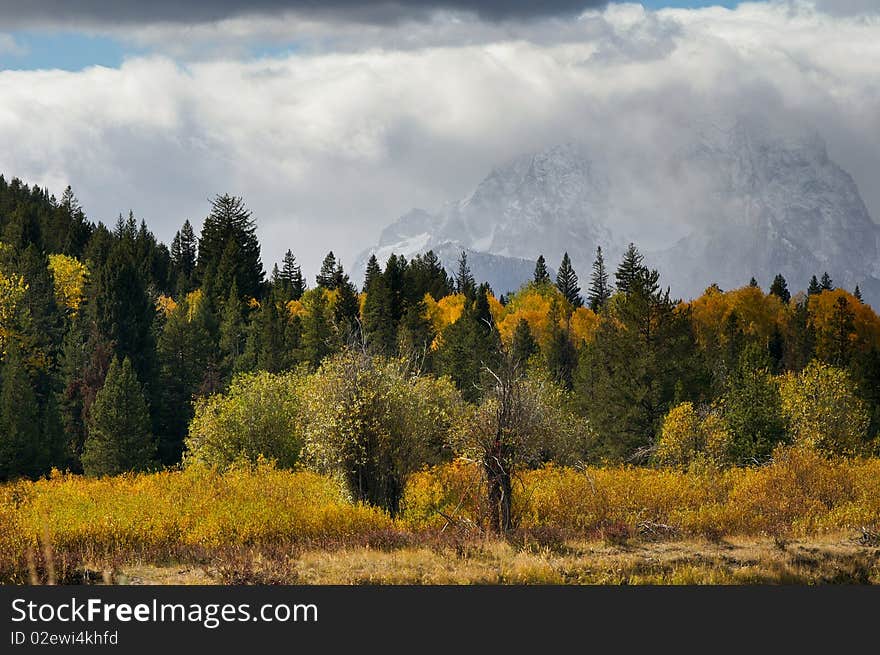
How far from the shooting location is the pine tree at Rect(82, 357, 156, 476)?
75.9m

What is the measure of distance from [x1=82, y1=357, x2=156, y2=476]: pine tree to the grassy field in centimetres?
3451

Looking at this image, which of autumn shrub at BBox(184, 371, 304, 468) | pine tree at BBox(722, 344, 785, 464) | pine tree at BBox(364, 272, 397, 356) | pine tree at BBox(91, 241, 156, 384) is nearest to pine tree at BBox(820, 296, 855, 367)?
pine tree at BBox(722, 344, 785, 464)

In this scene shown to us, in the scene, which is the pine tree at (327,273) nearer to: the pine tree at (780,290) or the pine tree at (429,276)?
the pine tree at (429,276)

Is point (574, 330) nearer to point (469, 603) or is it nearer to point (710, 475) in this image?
point (710, 475)

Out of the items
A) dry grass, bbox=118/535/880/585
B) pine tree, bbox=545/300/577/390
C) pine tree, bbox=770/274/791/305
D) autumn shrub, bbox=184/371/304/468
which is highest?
pine tree, bbox=770/274/791/305

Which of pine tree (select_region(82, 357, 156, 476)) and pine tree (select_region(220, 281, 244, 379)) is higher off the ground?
pine tree (select_region(220, 281, 244, 379))

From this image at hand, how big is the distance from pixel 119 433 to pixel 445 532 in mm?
53069

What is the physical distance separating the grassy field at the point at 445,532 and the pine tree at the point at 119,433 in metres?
34.5

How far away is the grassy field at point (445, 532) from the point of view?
23.2 meters

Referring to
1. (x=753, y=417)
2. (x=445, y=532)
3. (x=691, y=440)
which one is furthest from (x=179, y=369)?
(x=445, y=532)

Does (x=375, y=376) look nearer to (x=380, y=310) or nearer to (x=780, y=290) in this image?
(x=380, y=310)

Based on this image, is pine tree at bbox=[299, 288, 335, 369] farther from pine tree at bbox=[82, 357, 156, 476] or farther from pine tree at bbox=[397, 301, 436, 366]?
pine tree at bbox=[82, 357, 156, 476]

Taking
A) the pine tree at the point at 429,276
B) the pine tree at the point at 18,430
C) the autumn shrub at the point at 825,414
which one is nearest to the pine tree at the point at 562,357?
the pine tree at the point at 429,276

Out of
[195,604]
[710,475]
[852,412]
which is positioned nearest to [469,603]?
[195,604]
